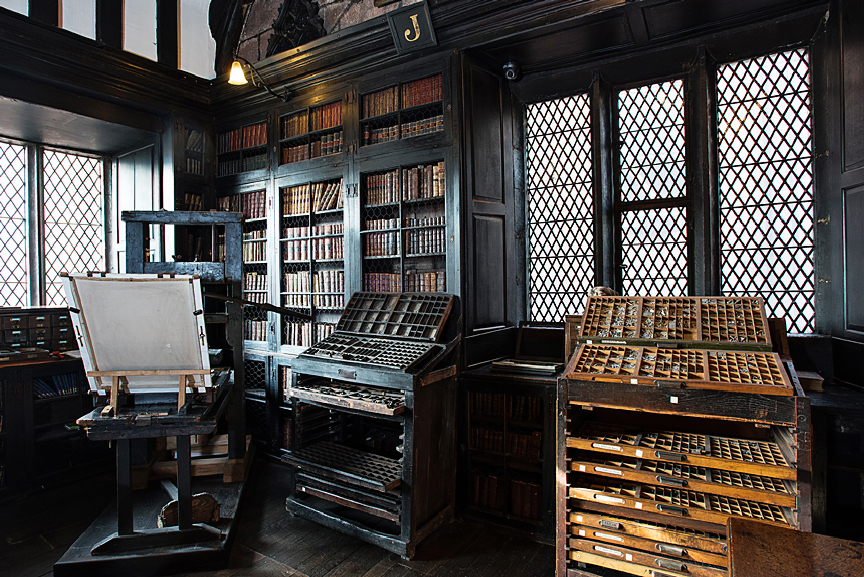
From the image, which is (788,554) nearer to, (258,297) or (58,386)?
(258,297)

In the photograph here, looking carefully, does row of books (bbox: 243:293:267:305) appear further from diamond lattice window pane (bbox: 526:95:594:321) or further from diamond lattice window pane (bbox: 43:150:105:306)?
diamond lattice window pane (bbox: 526:95:594:321)

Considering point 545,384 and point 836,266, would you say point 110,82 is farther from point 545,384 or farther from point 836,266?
point 836,266

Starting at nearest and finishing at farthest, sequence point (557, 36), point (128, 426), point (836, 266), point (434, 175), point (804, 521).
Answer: point (804, 521) → point (128, 426) → point (836, 266) → point (557, 36) → point (434, 175)

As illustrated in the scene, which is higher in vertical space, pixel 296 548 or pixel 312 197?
pixel 312 197

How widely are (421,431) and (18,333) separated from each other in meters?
3.64

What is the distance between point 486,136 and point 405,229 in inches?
36.3

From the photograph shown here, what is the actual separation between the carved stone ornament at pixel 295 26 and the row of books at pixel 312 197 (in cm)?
129

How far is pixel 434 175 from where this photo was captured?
3623 millimetres

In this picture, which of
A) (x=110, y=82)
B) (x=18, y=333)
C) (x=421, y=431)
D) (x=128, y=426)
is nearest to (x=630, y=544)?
(x=421, y=431)

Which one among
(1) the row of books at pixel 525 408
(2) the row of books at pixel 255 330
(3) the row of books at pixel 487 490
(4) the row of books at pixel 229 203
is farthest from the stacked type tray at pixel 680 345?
(4) the row of books at pixel 229 203

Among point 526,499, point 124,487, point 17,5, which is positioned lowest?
point 526,499

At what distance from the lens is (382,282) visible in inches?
154

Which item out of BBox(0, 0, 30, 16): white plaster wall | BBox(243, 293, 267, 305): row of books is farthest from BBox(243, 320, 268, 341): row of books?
BBox(0, 0, 30, 16): white plaster wall

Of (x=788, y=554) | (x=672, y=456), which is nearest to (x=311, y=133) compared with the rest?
(x=672, y=456)
